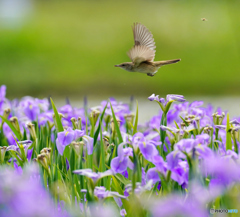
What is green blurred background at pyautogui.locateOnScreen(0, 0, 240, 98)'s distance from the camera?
27.4 ft

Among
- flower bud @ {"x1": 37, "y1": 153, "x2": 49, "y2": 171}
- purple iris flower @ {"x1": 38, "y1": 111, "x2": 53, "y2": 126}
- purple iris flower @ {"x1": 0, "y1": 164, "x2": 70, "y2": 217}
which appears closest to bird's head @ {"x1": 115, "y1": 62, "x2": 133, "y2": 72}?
purple iris flower @ {"x1": 38, "y1": 111, "x2": 53, "y2": 126}

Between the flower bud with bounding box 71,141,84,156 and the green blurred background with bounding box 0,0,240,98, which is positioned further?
the green blurred background with bounding box 0,0,240,98

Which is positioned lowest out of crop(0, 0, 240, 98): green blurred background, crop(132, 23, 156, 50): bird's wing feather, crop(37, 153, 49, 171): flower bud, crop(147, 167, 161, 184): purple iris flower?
crop(147, 167, 161, 184): purple iris flower

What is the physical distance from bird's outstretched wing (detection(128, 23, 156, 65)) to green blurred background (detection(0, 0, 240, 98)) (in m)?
5.85

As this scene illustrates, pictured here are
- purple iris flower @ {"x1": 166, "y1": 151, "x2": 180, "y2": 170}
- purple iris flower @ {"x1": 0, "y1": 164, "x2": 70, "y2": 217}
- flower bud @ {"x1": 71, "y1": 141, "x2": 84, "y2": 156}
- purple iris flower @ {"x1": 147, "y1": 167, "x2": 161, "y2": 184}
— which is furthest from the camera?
flower bud @ {"x1": 71, "y1": 141, "x2": 84, "y2": 156}

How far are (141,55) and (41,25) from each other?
1020 cm

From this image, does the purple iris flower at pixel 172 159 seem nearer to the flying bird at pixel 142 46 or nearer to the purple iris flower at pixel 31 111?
the flying bird at pixel 142 46

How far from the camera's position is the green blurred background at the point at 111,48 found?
8344mm

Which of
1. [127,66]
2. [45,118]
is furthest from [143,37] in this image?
[45,118]

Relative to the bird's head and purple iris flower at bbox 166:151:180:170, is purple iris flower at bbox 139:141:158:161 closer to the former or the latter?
purple iris flower at bbox 166:151:180:170

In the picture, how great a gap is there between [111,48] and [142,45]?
832cm

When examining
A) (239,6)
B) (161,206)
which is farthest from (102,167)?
(239,6)

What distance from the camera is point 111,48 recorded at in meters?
9.99

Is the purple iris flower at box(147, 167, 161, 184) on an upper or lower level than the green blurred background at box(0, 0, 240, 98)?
lower
